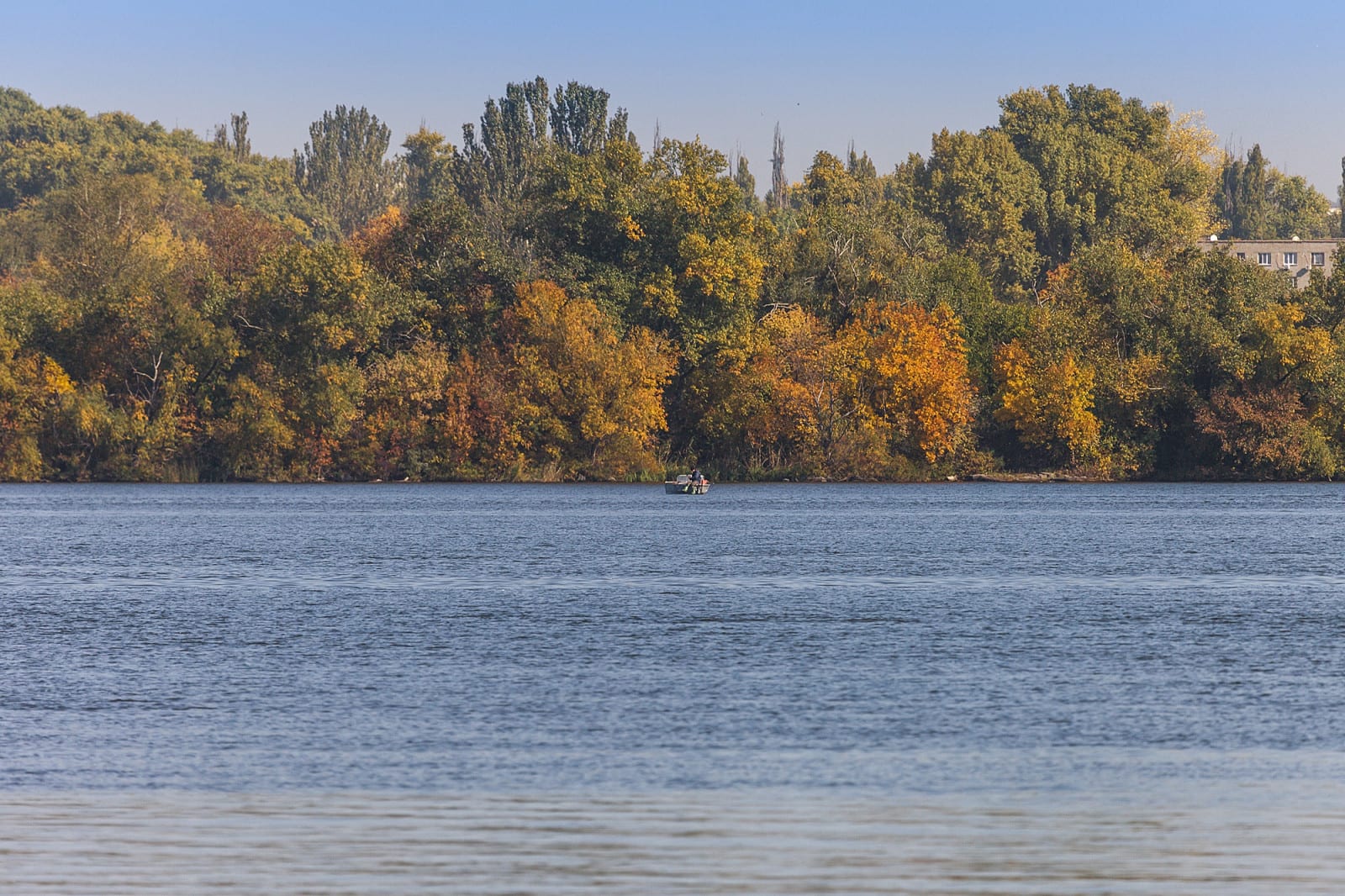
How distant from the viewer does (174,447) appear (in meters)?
112

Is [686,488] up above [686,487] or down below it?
below

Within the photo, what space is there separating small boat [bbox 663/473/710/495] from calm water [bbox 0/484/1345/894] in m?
42.6

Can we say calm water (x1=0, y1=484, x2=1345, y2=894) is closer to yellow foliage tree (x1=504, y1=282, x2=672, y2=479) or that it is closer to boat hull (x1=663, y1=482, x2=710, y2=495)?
boat hull (x1=663, y1=482, x2=710, y2=495)

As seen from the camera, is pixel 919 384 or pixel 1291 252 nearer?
pixel 919 384

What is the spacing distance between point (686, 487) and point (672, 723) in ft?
257

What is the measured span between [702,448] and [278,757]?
94930 millimetres

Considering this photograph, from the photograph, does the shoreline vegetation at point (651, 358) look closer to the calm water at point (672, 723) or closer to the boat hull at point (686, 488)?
the boat hull at point (686, 488)

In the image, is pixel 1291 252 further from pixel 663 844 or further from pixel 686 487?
pixel 663 844

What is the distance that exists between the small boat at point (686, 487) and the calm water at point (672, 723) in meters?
42.6

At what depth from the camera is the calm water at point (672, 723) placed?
16328 mm

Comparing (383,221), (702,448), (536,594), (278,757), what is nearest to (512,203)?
(383,221)

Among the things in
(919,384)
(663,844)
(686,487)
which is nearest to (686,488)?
(686,487)

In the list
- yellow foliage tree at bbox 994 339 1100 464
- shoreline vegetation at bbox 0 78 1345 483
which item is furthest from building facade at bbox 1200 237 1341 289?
yellow foliage tree at bbox 994 339 1100 464

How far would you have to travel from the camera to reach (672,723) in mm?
25172
